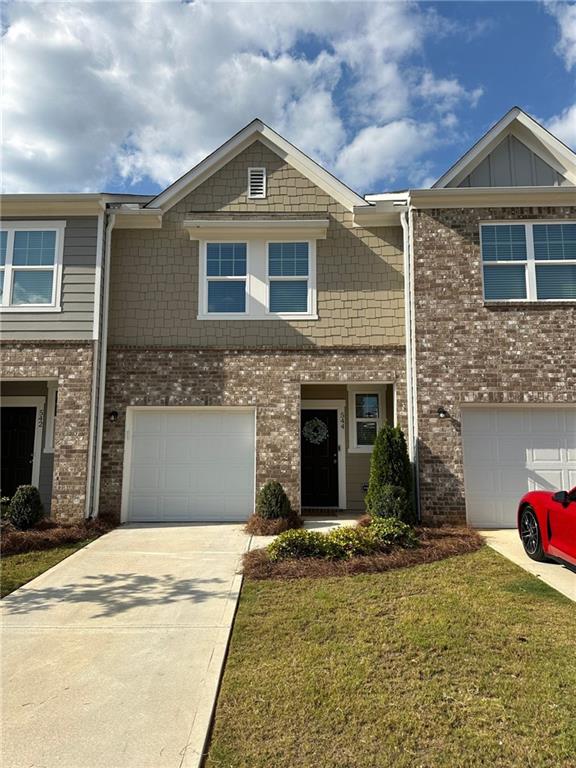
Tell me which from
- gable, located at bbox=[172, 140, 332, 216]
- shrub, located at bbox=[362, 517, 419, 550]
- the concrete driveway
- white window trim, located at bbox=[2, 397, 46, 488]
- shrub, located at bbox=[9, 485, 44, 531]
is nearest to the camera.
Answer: the concrete driveway

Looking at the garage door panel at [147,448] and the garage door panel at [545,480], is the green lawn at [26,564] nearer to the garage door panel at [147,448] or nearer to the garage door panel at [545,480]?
the garage door panel at [147,448]

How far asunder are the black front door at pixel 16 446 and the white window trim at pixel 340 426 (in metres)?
6.29

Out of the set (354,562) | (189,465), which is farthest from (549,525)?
(189,465)

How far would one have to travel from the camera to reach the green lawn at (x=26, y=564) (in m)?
6.52

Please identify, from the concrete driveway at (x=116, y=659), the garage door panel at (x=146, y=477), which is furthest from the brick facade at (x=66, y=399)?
the concrete driveway at (x=116, y=659)

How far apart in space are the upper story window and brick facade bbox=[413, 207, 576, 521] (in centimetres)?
22

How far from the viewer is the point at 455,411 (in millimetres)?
9742

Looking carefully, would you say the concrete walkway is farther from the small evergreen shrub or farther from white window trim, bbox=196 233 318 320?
white window trim, bbox=196 233 318 320

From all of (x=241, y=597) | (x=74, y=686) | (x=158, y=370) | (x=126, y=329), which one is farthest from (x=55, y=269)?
(x=74, y=686)

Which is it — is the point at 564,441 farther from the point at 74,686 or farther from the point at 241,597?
the point at 74,686

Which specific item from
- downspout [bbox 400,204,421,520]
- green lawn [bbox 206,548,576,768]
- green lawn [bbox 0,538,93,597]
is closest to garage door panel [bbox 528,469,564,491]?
downspout [bbox 400,204,421,520]

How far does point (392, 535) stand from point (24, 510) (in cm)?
642

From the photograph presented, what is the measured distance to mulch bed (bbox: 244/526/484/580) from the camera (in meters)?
6.62

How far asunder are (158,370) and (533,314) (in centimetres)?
755
